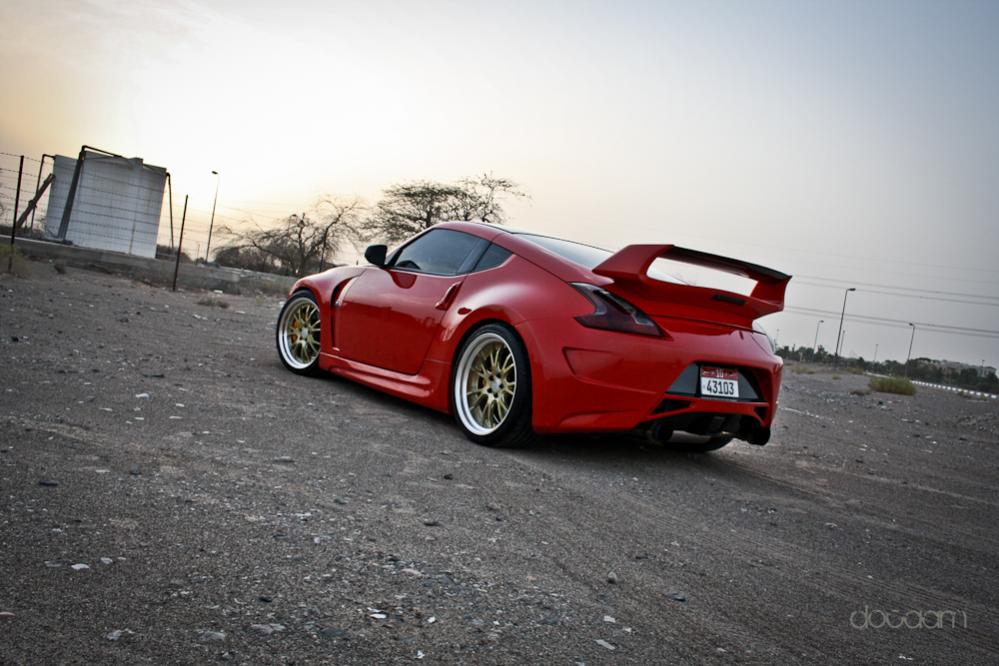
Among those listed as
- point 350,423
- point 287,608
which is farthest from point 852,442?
point 287,608

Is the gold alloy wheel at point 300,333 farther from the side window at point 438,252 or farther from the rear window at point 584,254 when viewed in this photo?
the rear window at point 584,254

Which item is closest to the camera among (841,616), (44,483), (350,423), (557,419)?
(841,616)

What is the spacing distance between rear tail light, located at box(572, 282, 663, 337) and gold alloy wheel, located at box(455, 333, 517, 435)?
1.74 feet

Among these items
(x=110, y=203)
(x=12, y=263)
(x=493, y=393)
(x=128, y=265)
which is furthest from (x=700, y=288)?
(x=110, y=203)

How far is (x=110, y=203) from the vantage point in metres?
24.6

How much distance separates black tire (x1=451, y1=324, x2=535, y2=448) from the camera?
170 inches

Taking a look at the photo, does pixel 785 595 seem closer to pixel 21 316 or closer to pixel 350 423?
pixel 350 423

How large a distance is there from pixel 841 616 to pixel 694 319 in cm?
218

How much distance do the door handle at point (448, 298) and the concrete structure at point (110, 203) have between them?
2150 cm

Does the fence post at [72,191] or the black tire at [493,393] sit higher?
the fence post at [72,191]

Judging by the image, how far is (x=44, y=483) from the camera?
267 centimetres

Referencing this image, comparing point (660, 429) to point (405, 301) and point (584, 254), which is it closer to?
point (584, 254)

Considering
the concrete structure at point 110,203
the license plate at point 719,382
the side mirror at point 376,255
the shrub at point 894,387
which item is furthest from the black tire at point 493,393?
the concrete structure at point 110,203

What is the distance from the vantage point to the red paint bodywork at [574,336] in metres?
4.14
